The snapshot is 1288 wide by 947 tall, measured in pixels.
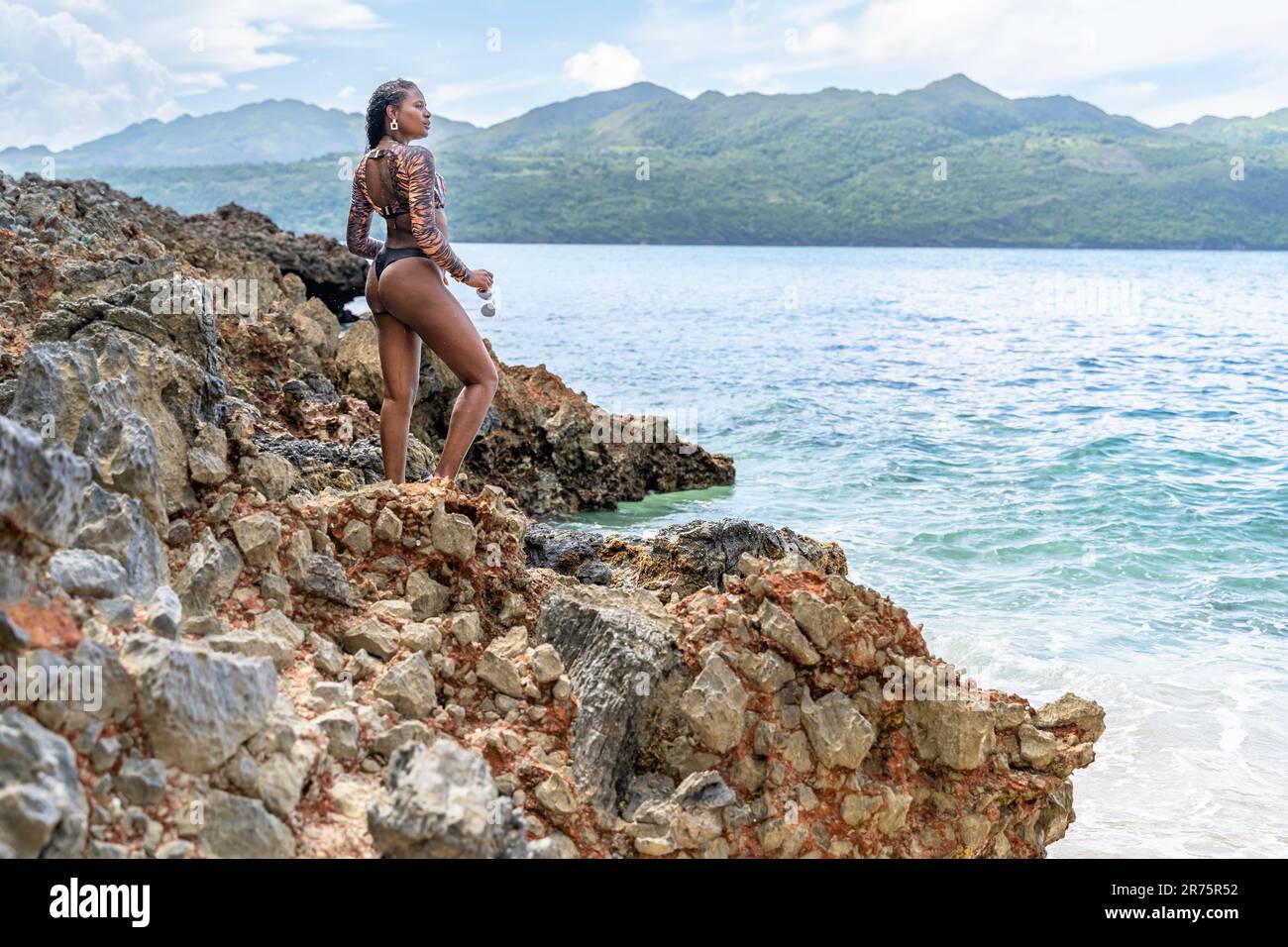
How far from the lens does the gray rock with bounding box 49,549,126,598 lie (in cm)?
349

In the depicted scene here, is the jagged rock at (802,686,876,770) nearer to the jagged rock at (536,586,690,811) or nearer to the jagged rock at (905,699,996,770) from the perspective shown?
the jagged rock at (905,699,996,770)

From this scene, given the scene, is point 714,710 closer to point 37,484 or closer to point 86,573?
point 86,573

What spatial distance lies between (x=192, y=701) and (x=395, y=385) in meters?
3.65

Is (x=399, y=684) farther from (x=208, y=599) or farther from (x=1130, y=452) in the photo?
(x=1130, y=452)

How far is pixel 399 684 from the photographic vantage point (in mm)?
4176

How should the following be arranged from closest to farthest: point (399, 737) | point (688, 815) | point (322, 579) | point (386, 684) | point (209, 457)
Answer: point (399, 737), point (688, 815), point (386, 684), point (322, 579), point (209, 457)

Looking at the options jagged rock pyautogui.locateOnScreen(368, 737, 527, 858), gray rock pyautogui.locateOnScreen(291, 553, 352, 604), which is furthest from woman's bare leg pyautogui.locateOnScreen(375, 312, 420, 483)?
jagged rock pyautogui.locateOnScreen(368, 737, 527, 858)

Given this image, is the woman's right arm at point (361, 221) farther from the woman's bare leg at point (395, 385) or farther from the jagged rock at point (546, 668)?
the jagged rock at point (546, 668)

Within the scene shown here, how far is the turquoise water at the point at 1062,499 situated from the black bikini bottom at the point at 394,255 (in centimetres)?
488

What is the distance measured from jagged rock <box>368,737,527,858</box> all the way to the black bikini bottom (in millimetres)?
3607

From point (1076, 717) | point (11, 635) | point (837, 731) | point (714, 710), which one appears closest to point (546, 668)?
point (714, 710)

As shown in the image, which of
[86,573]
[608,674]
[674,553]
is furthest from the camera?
[674,553]

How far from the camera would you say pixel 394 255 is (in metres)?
6.41

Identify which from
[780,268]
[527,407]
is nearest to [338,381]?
[527,407]
